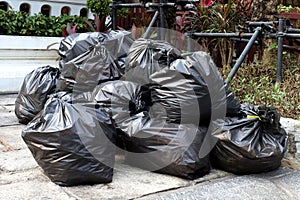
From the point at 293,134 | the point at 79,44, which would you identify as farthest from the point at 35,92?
the point at 293,134

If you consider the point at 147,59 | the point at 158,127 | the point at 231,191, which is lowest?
the point at 231,191

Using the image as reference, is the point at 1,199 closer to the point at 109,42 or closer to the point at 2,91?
the point at 109,42

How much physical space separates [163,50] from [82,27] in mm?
4167

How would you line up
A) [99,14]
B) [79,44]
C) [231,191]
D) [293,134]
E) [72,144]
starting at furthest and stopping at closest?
[99,14] → [79,44] → [293,134] → [231,191] → [72,144]

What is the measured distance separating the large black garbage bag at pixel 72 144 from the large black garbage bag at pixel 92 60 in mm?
847

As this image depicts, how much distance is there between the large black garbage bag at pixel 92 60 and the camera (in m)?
3.60

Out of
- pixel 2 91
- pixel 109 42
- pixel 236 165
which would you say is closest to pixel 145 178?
pixel 236 165

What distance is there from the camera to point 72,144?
2.60 m

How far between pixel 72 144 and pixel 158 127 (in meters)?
0.63

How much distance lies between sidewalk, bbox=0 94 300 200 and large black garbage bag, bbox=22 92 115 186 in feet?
0.28

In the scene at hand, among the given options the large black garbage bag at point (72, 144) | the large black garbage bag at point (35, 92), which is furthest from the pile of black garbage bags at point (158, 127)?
the large black garbage bag at point (35, 92)

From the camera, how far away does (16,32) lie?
652 cm

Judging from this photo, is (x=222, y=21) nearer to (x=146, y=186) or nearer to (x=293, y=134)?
(x=293, y=134)

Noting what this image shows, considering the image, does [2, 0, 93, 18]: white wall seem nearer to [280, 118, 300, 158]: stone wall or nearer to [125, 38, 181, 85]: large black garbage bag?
[125, 38, 181, 85]: large black garbage bag
